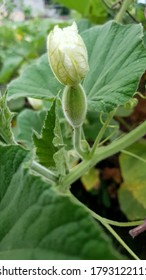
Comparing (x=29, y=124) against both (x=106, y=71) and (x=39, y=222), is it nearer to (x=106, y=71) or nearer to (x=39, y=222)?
(x=106, y=71)

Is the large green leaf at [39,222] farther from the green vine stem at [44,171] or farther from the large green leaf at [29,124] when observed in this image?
the large green leaf at [29,124]

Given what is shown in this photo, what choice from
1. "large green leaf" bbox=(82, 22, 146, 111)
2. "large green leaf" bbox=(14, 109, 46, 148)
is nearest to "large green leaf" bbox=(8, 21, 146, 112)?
"large green leaf" bbox=(82, 22, 146, 111)

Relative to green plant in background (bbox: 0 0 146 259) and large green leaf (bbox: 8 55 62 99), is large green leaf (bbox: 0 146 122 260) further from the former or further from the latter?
large green leaf (bbox: 8 55 62 99)

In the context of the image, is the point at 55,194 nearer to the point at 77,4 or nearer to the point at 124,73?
the point at 124,73

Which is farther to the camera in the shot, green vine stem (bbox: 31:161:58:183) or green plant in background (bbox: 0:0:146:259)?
green vine stem (bbox: 31:161:58:183)

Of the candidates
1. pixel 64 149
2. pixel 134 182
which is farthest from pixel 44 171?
pixel 134 182

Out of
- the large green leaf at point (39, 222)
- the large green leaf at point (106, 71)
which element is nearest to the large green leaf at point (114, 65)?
the large green leaf at point (106, 71)
